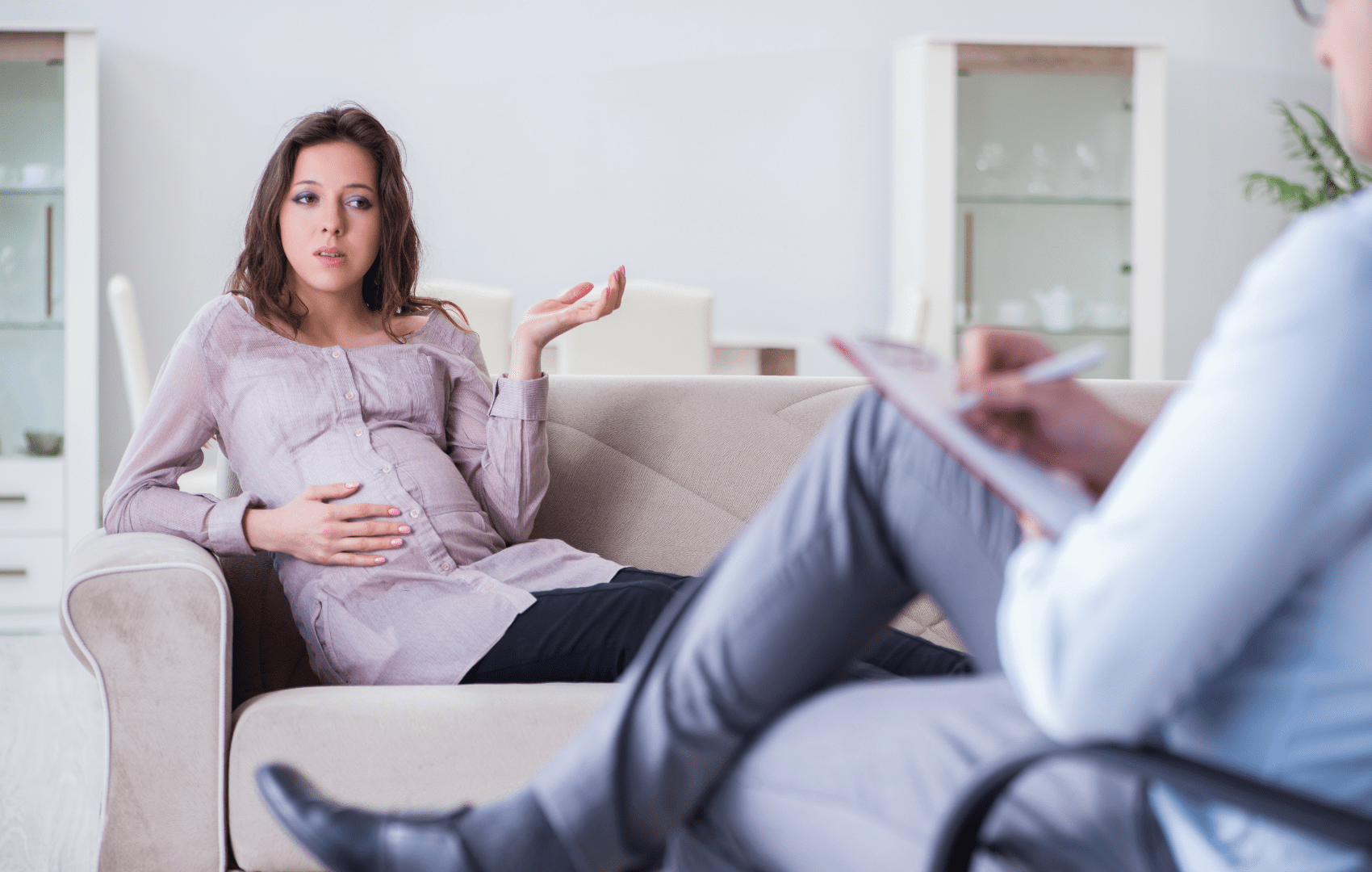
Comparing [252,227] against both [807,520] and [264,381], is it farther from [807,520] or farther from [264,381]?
[807,520]

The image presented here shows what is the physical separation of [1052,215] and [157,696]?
3825 millimetres

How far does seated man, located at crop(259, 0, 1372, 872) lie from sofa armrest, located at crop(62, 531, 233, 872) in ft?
Answer: 1.47

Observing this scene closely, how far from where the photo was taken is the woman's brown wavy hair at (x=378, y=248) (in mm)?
1568

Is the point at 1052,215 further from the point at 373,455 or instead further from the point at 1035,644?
the point at 1035,644

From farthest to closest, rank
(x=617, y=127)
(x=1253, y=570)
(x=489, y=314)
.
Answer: (x=617, y=127) → (x=489, y=314) → (x=1253, y=570)

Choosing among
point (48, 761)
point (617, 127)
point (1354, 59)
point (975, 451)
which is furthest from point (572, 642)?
point (617, 127)

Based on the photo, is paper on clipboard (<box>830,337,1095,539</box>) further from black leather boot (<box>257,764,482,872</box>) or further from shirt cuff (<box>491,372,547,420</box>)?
shirt cuff (<box>491,372,547,420</box>)

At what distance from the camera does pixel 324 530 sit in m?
1.36

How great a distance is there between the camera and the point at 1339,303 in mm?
490

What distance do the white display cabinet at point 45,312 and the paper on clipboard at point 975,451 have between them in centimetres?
350

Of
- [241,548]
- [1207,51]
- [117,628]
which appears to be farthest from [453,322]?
[1207,51]

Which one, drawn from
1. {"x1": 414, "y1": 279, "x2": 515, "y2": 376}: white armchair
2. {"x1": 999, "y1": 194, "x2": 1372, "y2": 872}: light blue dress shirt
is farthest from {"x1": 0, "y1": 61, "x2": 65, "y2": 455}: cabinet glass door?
{"x1": 999, "y1": 194, "x2": 1372, "y2": 872}: light blue dress shirt

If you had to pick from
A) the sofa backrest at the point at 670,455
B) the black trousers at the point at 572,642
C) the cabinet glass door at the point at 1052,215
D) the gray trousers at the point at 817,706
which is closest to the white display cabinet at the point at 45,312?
the sofa backrest at the point at 670,455

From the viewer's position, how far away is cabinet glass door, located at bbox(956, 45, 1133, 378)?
14.0 feet
